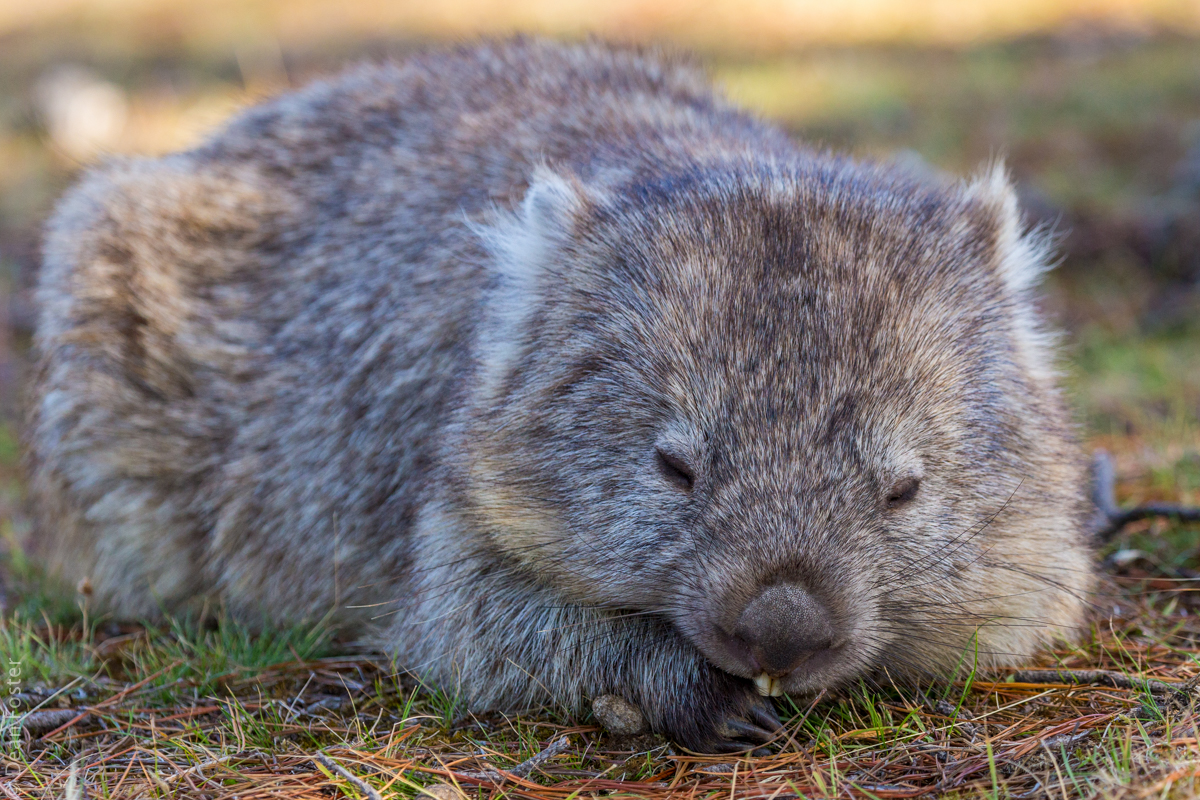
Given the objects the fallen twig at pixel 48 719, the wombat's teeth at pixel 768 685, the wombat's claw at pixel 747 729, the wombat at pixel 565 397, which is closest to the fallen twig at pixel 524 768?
the wombat at pixel 565 397

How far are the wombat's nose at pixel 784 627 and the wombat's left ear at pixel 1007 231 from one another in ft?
4.68

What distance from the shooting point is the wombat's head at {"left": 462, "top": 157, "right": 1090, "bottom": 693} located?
2957mm

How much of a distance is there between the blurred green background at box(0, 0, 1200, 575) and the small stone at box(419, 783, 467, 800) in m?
2.71

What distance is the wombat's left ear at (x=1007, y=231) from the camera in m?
3.69

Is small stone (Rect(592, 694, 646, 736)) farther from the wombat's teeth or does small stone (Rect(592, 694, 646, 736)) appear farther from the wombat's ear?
the wombat's ear

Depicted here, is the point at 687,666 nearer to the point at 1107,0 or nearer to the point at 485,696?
the point at 485,696

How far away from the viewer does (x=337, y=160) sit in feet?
16.2

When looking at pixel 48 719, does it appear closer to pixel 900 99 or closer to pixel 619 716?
pixel 619 716

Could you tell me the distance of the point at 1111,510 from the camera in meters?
4.61

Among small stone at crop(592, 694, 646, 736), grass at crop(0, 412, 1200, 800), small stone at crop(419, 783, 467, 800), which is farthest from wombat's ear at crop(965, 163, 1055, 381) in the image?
small stone at crop(419, 783, 467, 800)

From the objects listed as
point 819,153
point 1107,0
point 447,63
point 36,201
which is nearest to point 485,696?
point 819,153

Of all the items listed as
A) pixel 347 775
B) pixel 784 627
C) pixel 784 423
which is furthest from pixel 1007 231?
pixel 347 775

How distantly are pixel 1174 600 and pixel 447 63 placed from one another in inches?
143

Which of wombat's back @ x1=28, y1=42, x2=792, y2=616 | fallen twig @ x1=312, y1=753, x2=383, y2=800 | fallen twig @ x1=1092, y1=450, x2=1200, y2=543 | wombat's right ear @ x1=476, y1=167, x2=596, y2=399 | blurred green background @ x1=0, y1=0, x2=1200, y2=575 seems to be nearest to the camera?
fallen twig @ x1=312, y1=753, x2=383, y2=800
